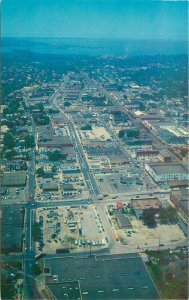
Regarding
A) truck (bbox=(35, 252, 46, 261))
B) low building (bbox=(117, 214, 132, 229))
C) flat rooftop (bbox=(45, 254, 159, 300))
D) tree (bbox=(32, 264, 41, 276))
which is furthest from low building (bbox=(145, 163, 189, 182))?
tree (bbox=(32, 264, 41, 276))

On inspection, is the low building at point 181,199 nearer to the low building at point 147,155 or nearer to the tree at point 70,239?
the tree at point 70,239

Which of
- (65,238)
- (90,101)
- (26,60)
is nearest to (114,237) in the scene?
(65,238)

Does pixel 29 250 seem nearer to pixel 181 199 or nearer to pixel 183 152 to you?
pixel 181 199

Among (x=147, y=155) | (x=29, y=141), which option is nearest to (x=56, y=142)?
(x=29, y=141)

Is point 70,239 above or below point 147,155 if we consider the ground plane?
below

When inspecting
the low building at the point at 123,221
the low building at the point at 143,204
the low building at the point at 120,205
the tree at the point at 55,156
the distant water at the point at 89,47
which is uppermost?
the distant water at the point at 89,47

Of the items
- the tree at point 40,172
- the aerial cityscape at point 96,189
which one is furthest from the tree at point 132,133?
the tree at point 40,172
